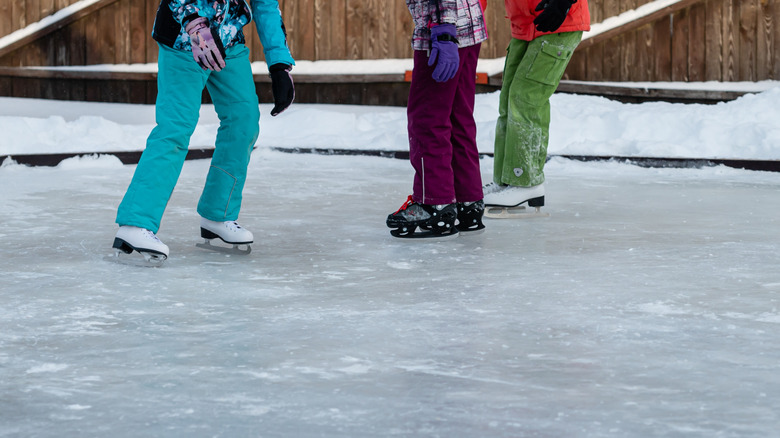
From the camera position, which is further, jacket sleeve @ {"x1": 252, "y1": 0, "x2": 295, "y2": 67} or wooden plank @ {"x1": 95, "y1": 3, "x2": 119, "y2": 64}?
wooden plank @ {"x1": 95, "y1": 3, "x2": 119, "y2": 64}

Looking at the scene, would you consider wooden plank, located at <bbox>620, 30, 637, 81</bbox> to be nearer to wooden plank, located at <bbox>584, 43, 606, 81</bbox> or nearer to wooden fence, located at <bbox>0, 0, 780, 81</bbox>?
wooden fence, located at <bbox>0, 0, 780, 81</bbox>

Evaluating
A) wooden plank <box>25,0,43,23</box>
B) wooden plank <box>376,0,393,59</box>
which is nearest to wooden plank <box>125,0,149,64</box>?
wooden plank <box>25,0,43,23</box>

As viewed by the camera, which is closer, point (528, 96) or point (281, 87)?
point (281, 87)

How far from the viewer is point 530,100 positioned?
5109 mm

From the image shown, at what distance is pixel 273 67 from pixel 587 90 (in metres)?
6.48

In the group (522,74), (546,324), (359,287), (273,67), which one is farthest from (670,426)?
(522,74)

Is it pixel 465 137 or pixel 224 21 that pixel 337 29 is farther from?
pixel 224 21

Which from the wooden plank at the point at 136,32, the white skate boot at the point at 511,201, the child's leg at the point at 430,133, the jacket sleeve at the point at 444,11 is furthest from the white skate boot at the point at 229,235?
the wooden plank at the point at 136,32

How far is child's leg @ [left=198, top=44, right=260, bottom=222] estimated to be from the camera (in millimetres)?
3949

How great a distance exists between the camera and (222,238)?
13.7 feet

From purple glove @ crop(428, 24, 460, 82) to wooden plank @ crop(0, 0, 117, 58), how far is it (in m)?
6.96

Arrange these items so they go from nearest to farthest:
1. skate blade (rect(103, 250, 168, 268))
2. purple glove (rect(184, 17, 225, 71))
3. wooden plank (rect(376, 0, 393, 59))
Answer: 1. purple glove (rect(184, 17, 225, 71))
2. skate blade (rect(103, 250, 168, 268))
3. wooden plank (rect(376, 0, 393, 59))

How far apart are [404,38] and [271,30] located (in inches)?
262

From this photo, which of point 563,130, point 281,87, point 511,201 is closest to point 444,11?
point 281,87
